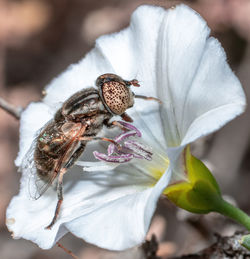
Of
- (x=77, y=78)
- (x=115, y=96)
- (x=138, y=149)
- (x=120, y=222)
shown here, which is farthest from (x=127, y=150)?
(x=77, y=78)

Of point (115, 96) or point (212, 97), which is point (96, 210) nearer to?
point (115, 96)

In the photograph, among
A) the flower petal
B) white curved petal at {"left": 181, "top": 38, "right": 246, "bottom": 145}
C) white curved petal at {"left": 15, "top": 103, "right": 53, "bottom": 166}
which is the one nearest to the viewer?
white curved petal at {"left": 181, "top": 38, "right": 246, "bottom": 145}

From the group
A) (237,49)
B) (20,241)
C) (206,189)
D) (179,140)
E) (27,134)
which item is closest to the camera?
(206,189)

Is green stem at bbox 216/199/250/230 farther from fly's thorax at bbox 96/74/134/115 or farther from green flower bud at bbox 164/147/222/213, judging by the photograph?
fly's thorax at bbox 96/74/134/115

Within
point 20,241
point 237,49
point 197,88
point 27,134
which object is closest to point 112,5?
point 237,49

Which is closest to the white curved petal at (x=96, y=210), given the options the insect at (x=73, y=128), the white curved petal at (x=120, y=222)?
the white curved petal at (x=120, y=222)

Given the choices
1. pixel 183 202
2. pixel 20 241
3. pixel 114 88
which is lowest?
pixel 20 241

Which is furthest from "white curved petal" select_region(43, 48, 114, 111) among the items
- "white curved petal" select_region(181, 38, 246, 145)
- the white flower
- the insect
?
"white curved petal" select_region(181, 38, 246, 145)

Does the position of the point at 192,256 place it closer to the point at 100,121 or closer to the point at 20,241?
the point at 100,121
